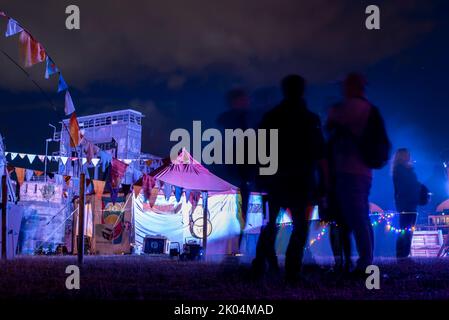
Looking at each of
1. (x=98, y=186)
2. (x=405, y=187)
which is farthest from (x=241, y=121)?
(x=98, y=186)

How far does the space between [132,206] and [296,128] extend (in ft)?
48.6

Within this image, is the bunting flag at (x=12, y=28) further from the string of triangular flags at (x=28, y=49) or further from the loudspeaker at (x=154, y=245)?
the loudspeaker at (x=154, y=245)

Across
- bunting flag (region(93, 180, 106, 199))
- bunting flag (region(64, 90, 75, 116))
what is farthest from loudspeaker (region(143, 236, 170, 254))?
bunting flag (region(64, 90, 75, 116))

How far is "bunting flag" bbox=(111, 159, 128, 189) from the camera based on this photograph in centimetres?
1474

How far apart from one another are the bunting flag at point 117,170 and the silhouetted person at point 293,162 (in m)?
10.7

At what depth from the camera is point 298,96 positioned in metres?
4.73

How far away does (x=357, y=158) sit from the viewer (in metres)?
4.90

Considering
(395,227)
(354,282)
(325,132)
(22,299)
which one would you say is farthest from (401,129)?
(22,299)

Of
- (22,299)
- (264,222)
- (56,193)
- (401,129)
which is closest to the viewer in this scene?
(22,299)

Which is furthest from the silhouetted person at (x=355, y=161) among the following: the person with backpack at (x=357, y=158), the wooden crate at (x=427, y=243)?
the wooden crate at (x=427, y=243)

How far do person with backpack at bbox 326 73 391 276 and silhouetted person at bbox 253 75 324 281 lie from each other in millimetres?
379

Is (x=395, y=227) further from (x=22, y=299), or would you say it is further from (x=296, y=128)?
(x=22, y=299)

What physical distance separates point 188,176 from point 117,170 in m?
2.94

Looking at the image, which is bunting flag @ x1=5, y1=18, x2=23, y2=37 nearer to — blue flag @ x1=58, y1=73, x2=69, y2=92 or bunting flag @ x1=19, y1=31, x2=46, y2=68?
bunting flag @ x1=19, y1=31, x2=46, y2=68
